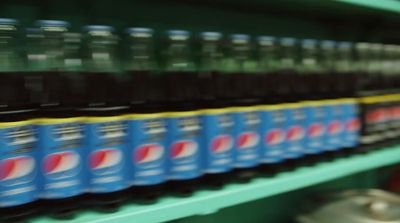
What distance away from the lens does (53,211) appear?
65 cm

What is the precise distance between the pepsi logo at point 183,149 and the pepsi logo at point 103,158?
0.39 ft

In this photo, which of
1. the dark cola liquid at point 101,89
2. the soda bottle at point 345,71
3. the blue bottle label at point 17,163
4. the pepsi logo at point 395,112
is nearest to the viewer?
the blue bottle label at point 17,163

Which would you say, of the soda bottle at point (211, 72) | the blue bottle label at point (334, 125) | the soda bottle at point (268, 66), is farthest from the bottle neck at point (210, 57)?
the blue bottle label at point (334, 125)

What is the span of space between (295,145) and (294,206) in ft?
1.64

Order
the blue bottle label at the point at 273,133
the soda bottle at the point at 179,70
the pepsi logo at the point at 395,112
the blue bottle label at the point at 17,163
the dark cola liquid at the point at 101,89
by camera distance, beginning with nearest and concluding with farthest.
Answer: the blue bottle label at the point at 17,163
the dark cola liquid at the point at 101,89
the soda bottle at the point at 179,70
the blue bottle label at the point at 273,133
the pepsi logo at the point at 395,112

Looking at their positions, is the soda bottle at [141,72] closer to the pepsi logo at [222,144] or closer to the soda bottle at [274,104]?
the pepsi logo at [222,144]

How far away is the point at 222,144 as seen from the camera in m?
0.85

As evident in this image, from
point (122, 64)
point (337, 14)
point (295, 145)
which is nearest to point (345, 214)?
point (295, 145)

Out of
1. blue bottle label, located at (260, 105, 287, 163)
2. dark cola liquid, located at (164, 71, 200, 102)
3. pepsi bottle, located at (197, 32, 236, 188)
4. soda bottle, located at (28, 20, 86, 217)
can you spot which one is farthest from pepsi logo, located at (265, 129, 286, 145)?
soda bottle, located at (28, 20, 86, 217)

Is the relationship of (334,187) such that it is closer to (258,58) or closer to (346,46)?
(346,46)

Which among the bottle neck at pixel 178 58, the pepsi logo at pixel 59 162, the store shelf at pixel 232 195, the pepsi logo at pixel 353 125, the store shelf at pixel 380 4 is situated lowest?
the store shelf at pixel 232 195

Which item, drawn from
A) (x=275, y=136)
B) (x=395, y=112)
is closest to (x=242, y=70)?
(x=275, y=136)

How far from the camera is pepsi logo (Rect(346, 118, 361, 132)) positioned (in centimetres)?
113

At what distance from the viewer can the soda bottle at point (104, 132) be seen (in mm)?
678
